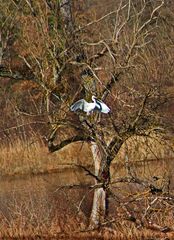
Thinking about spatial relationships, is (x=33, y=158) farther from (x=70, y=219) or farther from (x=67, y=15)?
(x=67, y=15)

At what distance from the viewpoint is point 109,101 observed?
8.02 metres

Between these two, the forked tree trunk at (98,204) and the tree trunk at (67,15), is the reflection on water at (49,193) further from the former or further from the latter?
the tree trunk at (67,15)

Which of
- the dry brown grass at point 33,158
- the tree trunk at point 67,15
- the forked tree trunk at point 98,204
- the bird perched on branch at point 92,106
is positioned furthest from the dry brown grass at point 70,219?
the dry brown grass at point 33,158

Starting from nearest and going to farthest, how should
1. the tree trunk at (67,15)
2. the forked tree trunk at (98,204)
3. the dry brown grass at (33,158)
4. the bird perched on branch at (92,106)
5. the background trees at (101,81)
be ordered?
the bird perched on branch at (92,106)
the background trees at (101,81)
the tree trunk at (67,15)
the forked tree trunk at (98,204)
the dry brown grass at (33,158)

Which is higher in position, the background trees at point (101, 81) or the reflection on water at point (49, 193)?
the background trees at point (101, 81)

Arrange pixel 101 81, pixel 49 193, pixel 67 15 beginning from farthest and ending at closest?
pixel 49 193
pixel 67 15
pixel 101 81

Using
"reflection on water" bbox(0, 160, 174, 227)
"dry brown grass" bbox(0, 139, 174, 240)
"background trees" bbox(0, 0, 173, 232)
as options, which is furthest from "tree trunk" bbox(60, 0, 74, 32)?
"reflection on water" bbox(0, 160, 174, 227)

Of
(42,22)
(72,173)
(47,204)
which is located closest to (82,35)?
(42,22)

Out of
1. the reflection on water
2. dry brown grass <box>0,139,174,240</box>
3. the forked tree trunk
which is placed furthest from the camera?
the reflection on water

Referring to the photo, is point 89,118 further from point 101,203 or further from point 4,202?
point 4,202

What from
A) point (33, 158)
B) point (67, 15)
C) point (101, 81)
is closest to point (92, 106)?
point (101, 81)

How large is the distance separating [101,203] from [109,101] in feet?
4.60

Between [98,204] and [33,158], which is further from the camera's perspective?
[33,158]

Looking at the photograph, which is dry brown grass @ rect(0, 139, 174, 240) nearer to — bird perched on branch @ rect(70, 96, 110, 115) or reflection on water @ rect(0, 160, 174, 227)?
reflection on water @ rect(0, 160, 174, 227)
